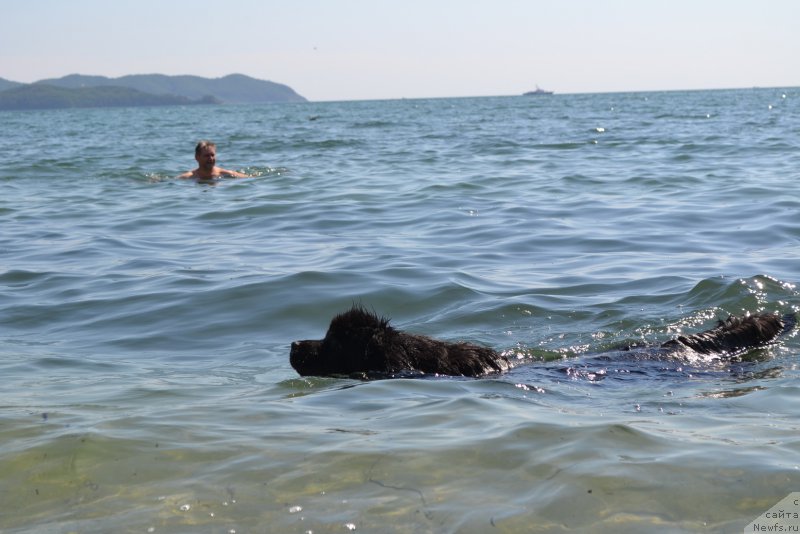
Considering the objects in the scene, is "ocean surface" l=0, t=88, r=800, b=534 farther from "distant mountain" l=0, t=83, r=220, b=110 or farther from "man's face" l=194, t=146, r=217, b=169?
"distant mountain" l=0, t=83, r=220, b=110

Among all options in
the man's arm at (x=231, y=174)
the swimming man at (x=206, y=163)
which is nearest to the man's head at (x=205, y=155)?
the swimming man at (x=206, y=163)

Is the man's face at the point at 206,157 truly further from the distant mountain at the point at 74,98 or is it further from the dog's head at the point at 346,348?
the distant mountain at the point at 74,98

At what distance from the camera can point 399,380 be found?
5348mm

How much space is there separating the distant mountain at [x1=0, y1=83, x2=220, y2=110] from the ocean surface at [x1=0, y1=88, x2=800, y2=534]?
505 feet

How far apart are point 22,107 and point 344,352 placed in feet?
549

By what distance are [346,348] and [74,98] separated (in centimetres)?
16913

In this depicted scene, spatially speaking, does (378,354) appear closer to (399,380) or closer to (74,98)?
(399,380)

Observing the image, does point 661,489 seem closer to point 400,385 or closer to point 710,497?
point 710,497

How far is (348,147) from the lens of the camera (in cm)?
2544

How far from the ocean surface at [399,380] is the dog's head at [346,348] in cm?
20

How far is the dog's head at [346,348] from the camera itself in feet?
17.8

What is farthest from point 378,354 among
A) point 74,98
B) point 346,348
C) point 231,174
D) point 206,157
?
point 74,98

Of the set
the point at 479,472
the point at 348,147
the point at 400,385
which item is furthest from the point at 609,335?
the point at 348,147

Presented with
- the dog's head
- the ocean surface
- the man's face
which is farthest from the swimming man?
the dog's head
